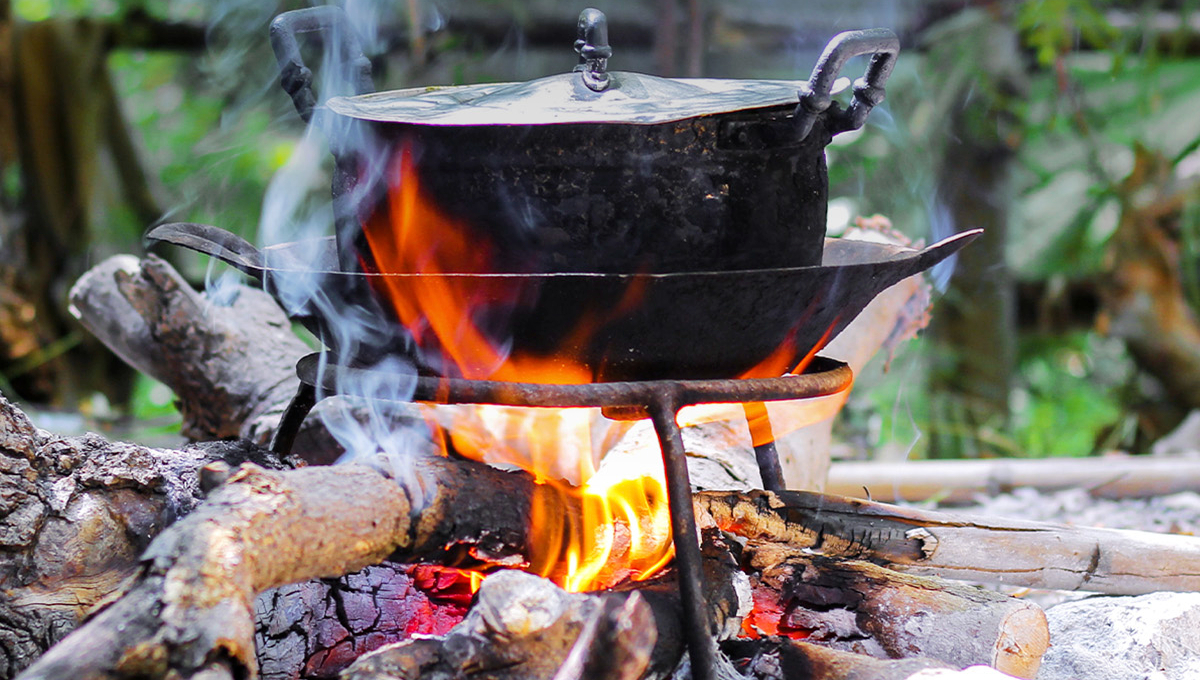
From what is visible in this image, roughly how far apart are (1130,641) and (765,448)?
0.71 m

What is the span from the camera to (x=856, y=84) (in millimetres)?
1403

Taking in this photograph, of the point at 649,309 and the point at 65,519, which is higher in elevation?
the point at 649,309

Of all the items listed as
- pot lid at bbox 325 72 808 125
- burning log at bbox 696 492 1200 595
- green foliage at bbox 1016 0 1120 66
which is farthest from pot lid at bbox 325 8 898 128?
green foliage at bbox 1016 0 1120 66

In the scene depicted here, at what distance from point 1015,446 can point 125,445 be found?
3.81 metres

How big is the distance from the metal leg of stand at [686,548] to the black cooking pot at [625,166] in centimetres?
23

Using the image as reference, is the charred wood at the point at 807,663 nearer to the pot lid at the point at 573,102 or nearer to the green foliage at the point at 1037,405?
the pot lid at the point at 573,102

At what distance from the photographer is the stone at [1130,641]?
5.22 feet

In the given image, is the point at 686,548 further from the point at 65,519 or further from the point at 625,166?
the point at 65,519

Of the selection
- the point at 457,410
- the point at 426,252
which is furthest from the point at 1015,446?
the point at 426,252

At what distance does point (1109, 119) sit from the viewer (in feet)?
17.6

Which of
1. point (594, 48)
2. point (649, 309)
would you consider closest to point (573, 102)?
point (594, 48)

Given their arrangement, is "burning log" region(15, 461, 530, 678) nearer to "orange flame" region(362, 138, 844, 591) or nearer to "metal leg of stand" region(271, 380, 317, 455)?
"orange flame" region(362, 138, 844, 591)

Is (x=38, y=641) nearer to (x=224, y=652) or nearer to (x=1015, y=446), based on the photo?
(x=224, y=652)

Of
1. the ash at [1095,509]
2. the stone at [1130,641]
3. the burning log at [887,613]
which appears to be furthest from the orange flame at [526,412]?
the ash at [1095,509]
